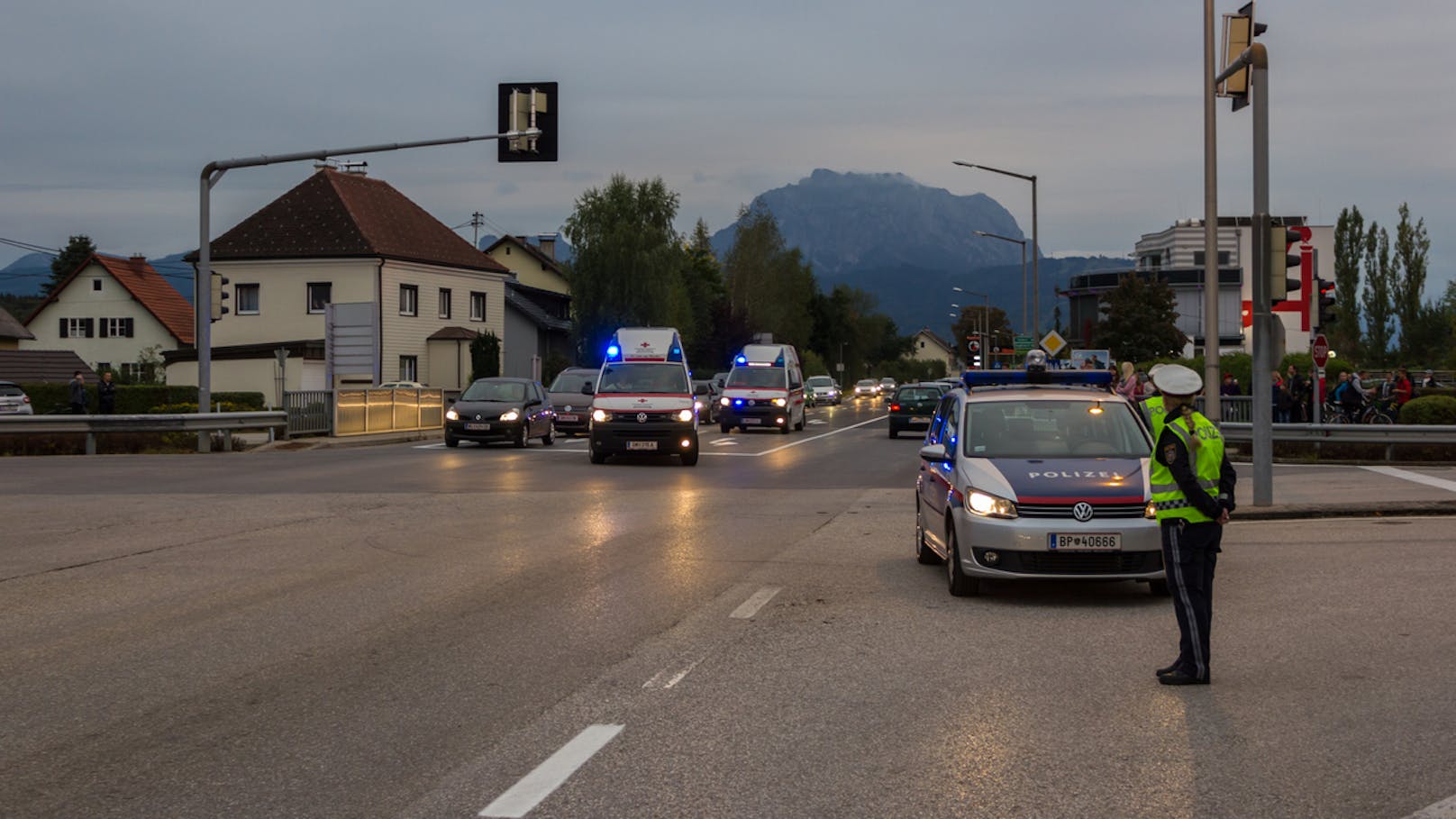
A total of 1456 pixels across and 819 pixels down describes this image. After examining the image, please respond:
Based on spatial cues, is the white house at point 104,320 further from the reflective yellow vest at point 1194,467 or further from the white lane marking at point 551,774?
the white lane marking at point 551,774

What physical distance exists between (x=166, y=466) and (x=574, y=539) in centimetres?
1390

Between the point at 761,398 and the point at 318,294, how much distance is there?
84.0ft

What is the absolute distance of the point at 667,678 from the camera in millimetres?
7574

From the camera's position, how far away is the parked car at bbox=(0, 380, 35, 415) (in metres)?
40.5

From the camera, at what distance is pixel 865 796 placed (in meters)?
5.36

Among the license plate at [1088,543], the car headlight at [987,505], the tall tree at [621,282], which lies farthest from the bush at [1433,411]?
the tall tree at [621,282]

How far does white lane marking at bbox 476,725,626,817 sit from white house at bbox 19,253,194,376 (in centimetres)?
7639

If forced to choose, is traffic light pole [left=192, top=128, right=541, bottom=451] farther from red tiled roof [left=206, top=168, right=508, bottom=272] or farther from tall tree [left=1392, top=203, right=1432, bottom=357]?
tall tree [left=1392, top=203, right=1432, bottom=357]

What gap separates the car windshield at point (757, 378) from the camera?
141ft

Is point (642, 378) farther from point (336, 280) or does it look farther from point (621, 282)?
point (621, 282)

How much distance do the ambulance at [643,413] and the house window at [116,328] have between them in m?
58.5

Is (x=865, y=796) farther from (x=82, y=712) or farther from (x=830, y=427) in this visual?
(x=830, y=427)

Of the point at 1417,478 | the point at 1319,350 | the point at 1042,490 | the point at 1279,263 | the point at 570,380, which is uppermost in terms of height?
the point at 1279,263

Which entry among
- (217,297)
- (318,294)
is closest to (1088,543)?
(217,297)
